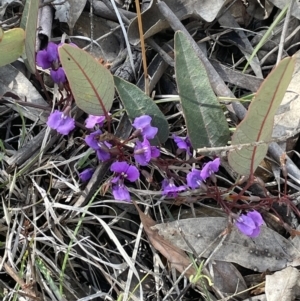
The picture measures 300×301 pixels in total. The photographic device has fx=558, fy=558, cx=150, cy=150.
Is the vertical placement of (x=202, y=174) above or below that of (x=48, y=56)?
below

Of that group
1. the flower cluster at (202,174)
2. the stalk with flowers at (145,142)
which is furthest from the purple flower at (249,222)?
the flower cluster at (202,174)

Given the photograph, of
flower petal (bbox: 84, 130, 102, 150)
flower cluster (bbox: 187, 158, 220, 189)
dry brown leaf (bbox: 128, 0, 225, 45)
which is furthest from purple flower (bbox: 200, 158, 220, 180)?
dry brown leaf (bbox: 128, 0, 225, 45)

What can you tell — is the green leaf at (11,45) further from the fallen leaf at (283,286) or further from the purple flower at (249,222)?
the fallen leaf at (283,286)

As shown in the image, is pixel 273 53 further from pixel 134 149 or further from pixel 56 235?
pixel 56 235

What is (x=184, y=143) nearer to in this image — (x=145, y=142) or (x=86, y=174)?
(x=145, y=142)

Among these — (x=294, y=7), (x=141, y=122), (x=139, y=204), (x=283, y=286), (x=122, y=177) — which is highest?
(x=294, y=7)

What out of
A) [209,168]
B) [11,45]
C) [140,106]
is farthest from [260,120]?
[11,45]
